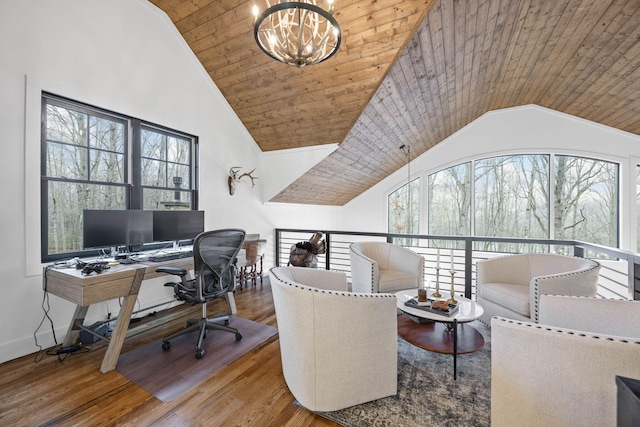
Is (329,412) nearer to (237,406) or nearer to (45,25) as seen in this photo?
(237,406)

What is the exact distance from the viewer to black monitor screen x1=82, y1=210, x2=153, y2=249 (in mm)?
2384

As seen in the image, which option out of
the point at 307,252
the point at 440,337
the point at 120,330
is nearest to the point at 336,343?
the point at 440,337

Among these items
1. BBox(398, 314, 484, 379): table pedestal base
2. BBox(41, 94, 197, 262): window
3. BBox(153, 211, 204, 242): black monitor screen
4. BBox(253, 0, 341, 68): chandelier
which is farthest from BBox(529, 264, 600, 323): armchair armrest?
BBox(41, 94, 197, 262): window

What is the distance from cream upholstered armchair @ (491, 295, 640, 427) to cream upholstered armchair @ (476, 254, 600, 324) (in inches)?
57.9

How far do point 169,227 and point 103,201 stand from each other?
27.1 inches

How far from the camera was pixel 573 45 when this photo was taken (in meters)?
3.17

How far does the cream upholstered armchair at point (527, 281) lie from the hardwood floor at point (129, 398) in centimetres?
205

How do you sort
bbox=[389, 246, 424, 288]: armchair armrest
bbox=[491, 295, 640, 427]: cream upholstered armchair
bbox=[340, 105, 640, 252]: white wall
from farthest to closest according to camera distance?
bbox=[340, 105, 640, 252]: white wall, bbox=[389, 246, 424, 288]: armchair armrest, bbox=[491, 295, 640, 427]: cream upholstered armchair

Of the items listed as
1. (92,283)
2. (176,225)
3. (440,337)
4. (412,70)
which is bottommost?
(440,337)

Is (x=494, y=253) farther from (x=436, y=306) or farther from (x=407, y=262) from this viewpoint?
(x=436, y=306)

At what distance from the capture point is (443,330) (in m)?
2.50

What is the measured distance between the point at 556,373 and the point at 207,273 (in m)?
2.42

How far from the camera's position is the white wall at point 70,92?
2223 millimetres

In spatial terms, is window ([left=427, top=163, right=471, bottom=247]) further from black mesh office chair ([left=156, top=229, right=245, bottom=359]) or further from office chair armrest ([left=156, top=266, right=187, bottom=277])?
office chair armrest ([left=156, top=266, right=187, bottom=277])
